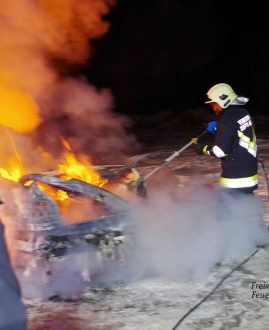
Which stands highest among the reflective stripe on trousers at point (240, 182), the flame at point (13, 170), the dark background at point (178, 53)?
the dark background at point (178, 53)

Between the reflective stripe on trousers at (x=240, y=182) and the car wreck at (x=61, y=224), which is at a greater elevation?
the reflective stripe on trousers at (x=240, y=182)

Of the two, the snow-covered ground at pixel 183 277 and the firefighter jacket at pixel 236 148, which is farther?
the firefighter jacket at pixel 236 148

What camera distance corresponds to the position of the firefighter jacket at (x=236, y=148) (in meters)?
5.50

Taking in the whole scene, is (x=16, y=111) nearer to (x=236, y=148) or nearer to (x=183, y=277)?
(x=236, y=148)

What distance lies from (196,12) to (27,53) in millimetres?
19782

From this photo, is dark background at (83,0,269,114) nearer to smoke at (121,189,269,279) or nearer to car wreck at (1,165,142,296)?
smoke at (121,189,269,279)

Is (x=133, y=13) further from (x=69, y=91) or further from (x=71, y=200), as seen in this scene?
(x=71, y=200)

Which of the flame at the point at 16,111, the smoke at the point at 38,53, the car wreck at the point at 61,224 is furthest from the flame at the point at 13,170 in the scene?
the flame at the point at 16,111

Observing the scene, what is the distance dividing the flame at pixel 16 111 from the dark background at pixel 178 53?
55.6ft

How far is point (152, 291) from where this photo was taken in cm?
464

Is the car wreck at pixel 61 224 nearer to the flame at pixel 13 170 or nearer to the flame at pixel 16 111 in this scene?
the flame at pixel 13 170

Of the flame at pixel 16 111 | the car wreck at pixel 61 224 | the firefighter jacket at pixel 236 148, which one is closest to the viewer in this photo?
the car wreck at pixel 61 224

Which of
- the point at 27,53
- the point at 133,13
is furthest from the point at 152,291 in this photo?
the point at 133,13

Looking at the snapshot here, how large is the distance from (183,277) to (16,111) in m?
3.15
